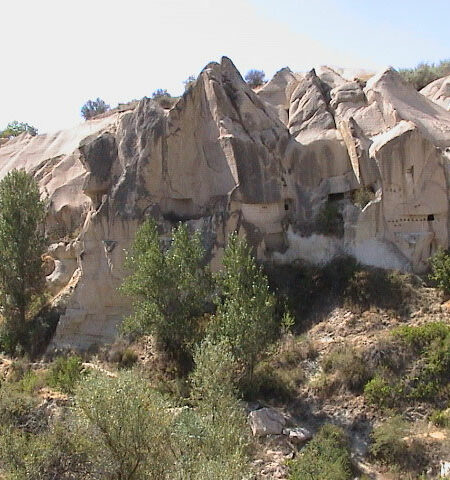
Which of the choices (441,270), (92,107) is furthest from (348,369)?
(92,107)

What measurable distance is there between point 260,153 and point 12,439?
1338 cm

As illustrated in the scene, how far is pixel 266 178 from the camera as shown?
909 inches

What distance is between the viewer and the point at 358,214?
21.9 metres

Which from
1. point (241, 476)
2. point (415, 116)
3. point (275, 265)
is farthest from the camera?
point (415, 116)

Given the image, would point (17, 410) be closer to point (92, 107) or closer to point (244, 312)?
point (244, 312)

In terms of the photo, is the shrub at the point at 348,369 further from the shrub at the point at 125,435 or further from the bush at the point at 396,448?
the shrub at the point at 125,435

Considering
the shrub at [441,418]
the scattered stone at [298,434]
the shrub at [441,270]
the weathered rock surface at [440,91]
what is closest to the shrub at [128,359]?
the scattered stone at [298,434]

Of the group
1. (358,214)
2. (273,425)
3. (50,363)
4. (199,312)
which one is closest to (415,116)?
(358,214)

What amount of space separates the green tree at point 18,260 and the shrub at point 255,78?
1925cm

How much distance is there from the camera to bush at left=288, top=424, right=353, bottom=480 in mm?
15219

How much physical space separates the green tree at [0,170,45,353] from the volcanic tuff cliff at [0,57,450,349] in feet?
5.08

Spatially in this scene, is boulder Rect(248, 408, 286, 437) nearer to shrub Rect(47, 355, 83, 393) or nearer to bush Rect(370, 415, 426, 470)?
bush Rect(370, 415, 426, 470)

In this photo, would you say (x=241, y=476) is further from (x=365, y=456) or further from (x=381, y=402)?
(x=381, y=402)

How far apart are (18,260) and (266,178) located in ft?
32.2
